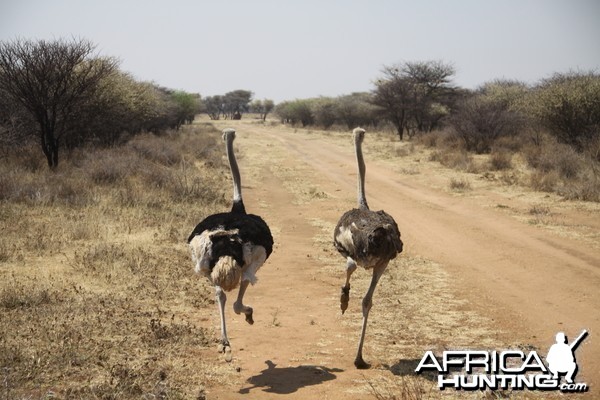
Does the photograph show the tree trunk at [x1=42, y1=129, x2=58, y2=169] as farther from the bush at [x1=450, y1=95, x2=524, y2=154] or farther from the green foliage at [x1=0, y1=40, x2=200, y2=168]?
the bush at [x1=450, y1=95, x2=524, y2=154]

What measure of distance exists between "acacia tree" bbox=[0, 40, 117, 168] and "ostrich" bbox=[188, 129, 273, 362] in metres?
12.7

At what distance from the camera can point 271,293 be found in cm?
736

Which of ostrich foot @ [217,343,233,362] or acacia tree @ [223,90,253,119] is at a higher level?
acacia tree @ [223,90,253,119]

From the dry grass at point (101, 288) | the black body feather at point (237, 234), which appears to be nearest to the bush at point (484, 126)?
the dry grass at point (101, 288)

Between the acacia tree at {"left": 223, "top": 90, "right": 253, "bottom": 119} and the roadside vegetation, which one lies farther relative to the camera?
the acacia tree at {"left": 223, "top": 90, "right": 253, "bottom": 119}

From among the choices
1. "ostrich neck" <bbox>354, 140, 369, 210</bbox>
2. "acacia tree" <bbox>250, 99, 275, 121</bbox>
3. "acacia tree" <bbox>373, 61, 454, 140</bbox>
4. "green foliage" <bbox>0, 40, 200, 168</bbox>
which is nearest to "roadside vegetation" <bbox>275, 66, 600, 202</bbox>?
"acacia tree" <bbox>373, 61, 454, 140</bbox>

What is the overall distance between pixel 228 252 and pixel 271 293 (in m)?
2.61

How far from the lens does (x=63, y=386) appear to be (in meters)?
4.43

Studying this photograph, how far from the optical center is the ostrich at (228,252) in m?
4.78

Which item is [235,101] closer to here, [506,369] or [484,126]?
[484,126]

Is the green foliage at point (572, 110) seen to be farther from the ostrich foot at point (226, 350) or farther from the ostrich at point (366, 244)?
the ostrich foot at point (226, 350)

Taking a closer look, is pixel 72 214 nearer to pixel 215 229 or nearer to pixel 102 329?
pixel 102 329

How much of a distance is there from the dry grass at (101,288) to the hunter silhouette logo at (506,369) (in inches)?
78.4

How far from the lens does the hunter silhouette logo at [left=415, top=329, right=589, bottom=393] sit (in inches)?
180
